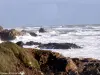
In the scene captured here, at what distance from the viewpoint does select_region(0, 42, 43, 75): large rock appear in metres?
10.7

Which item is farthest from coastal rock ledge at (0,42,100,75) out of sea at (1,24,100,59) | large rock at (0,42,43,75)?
sea at (1,24,100,59)

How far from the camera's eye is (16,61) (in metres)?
11.3

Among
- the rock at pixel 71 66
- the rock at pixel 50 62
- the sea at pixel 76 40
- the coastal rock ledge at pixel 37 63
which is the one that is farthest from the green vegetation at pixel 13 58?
the sea at pixel 76 40

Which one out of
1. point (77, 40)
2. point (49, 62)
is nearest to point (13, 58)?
point (49, 62)

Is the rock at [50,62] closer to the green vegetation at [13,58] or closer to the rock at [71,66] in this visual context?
the rock at [71,66]

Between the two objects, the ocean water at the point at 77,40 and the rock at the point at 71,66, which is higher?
the rock at the point at 71,66

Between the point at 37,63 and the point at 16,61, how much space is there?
52.3 inches

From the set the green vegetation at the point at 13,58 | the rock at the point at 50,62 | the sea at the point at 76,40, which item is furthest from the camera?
the sea at the point at 76,40

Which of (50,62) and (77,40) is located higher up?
(50,62)

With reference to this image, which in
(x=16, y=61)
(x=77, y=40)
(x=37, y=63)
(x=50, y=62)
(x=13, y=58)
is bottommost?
(x=77, y=40)

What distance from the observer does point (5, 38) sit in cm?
4716

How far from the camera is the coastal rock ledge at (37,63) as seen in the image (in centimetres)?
1096

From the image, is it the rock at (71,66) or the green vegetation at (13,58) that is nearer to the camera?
the green vegetation at (13,58)

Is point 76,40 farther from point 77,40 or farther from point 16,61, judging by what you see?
point 16,61
